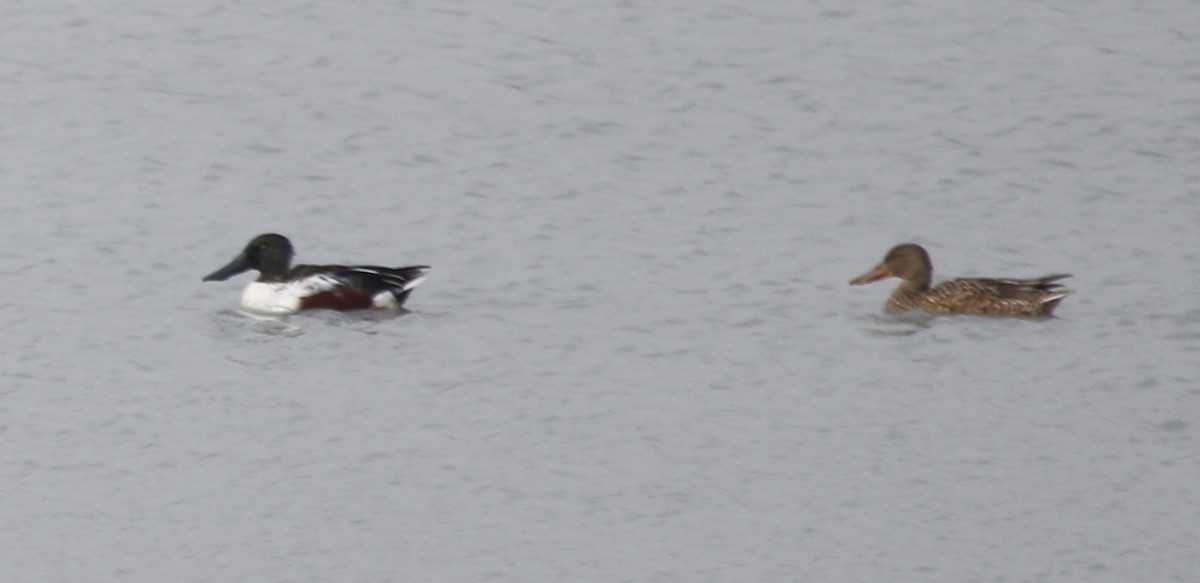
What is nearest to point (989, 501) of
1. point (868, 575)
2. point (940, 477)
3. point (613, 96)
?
point (940, 477)

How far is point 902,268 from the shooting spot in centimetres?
1248

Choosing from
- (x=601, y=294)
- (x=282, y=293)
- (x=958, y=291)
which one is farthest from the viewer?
(x=282, y=293)

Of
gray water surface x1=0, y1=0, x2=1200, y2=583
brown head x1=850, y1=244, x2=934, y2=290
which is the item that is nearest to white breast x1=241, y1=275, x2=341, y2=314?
gray water surface x1=0, y1=0, x2=1200, y2=583

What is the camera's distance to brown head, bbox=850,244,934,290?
40.9ft

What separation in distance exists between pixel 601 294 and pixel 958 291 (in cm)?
186

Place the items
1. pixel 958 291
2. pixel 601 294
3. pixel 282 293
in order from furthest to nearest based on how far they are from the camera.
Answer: pixel 282 293 < pixel 958 291 < pixel 601 294

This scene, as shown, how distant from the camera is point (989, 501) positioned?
840 cm

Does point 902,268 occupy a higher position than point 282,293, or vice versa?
point 902,268

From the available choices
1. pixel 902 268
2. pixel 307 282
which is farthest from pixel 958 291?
pixel 307 282

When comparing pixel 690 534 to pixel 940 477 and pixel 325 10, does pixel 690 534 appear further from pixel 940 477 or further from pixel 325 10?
pixel 325 10

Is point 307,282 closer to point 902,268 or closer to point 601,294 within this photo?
point 601,294

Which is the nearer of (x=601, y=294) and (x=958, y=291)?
(x=601, y=294)

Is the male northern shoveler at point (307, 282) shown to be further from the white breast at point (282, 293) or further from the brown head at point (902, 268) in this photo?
the brown head at point (902, 268)

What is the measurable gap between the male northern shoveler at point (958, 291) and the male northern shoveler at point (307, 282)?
242 cm
